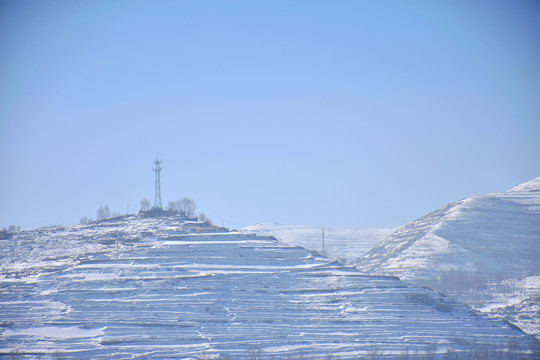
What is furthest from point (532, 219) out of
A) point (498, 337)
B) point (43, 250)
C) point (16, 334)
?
point (16, 334)

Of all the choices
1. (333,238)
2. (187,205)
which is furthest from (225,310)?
(333,238)

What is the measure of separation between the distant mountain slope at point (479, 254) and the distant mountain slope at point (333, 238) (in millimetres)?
19192

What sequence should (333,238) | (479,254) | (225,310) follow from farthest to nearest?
(333,238) → (479,254) → (225,310)

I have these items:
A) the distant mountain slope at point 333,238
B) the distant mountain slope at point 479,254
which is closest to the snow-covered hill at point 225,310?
the distant mountain slope at point 479,254

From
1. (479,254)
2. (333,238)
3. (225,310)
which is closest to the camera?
(225,310)

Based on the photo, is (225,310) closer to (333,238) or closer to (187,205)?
(187,205)

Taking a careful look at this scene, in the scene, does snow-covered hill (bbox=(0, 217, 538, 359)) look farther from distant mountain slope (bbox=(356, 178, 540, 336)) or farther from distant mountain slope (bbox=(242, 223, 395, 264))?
distant mountain slope (bbox=(242, 223, 395, 264))

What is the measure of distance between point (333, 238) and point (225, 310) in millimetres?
119102

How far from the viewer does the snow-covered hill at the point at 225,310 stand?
62812 millimetres

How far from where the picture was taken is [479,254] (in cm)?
12450

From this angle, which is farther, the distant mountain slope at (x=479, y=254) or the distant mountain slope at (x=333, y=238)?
the distant mountain slope at (x=333, y=238)

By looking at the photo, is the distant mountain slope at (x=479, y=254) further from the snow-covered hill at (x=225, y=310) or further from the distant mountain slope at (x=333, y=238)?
the snow-covered hill at (x=225, y=310)

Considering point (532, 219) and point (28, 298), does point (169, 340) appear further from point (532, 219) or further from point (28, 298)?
point (532, 219)

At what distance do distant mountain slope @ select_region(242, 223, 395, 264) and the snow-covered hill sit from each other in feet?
291
